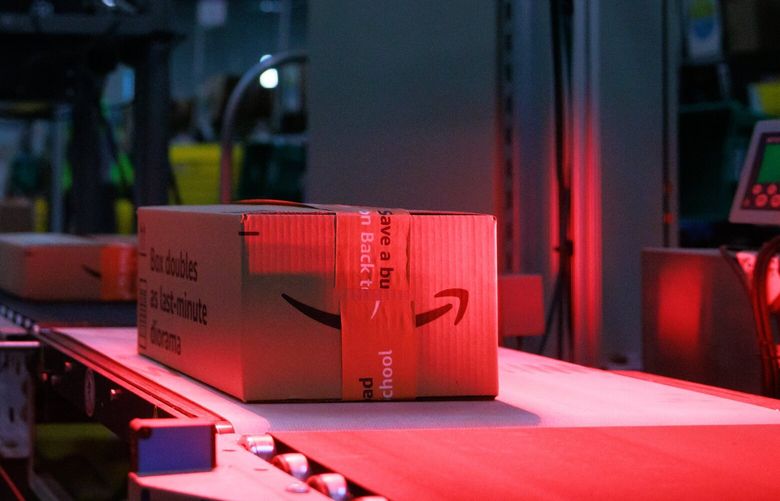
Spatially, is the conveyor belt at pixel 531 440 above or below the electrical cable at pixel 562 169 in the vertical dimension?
below

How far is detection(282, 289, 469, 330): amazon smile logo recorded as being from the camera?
132 cm

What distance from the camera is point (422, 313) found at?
1.36 metres

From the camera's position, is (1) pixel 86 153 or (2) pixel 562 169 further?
(1) pixel 86 153

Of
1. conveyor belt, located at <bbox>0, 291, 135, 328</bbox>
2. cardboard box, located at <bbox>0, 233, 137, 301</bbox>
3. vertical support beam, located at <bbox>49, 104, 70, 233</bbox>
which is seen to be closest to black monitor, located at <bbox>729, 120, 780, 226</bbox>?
conveyor belt, located at <bbox>0, 291, 135, 328</bbox>

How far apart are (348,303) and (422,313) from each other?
0.29ft

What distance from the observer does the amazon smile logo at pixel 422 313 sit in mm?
1323

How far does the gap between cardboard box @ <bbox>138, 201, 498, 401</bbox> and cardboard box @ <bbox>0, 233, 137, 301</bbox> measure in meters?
1.45

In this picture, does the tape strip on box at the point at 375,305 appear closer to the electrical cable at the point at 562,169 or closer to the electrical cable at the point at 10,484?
the electrical cable at the point at 562,169

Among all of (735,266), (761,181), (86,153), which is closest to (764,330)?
(735,266)

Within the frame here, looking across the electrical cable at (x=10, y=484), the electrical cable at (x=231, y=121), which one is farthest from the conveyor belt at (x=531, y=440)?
the electrical cable at (x=231, y=121)

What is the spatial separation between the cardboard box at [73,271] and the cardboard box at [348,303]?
1451 mm

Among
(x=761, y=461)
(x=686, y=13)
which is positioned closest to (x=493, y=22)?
(x=761, y=461)

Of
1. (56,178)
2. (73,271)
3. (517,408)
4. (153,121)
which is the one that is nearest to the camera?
(517,408)

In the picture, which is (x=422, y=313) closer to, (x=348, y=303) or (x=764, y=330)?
(x=348, y=303)
